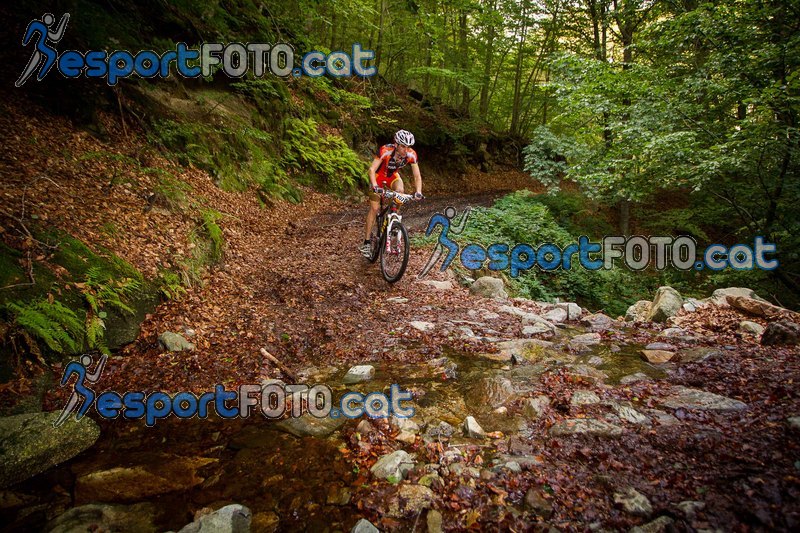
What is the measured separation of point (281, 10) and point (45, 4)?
28.0 ft

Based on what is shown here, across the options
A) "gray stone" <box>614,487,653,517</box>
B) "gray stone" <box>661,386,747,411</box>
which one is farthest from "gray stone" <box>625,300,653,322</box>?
"gray stone" <box>614,487,653,517</box>

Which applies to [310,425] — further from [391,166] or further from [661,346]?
[391,166]

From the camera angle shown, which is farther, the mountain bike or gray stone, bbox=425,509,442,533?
the mountain bike

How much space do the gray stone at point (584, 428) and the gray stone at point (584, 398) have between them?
296mm

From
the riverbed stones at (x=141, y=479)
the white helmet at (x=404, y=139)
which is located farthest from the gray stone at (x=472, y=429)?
the white helmet at (x=404, y=139)

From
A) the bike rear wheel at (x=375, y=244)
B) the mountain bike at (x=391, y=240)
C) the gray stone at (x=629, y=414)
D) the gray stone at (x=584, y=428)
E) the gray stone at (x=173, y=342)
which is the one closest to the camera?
the gray stone at (x=584, y=428)

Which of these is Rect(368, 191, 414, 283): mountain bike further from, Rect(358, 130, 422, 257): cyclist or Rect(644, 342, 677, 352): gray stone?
Rect(644, 342, 677, 352): gray stone

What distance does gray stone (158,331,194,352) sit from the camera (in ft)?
13.5

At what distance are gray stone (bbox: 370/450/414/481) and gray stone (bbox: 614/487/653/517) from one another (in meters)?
1.31

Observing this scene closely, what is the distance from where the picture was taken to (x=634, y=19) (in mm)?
12938

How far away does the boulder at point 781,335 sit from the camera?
13.8ft

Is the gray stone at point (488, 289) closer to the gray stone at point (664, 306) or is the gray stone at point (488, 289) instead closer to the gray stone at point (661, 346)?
the gray stone at point (664, 306)

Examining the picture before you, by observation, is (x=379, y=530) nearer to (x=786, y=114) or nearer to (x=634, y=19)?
(x=786, y=114)

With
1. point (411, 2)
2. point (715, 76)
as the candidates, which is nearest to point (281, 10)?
point (411, 2)
